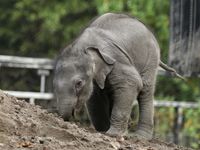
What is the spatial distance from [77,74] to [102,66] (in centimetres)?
29

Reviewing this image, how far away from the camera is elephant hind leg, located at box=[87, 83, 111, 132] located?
31.2 ft

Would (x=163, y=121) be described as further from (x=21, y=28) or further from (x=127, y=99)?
(x=21, y=28)

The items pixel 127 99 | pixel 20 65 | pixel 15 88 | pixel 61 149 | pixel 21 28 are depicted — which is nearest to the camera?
pixel 61 149

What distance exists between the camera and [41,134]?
25.2 ft

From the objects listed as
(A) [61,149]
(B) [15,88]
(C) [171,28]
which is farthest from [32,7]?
(A) [61,149]

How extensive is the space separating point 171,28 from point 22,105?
547cm

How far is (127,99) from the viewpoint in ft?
30.1

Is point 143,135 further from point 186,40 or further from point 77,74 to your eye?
point 186,40

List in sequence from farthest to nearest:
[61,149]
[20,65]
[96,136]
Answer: [20,65] < [96,136] < [61,149]

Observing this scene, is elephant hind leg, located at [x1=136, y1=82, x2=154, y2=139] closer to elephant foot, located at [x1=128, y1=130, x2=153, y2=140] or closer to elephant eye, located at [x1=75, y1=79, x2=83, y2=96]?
elephant foot, located at [x1=128, y1=130, x2=153, y2=140]

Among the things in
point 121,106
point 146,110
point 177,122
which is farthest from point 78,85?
point 177,122

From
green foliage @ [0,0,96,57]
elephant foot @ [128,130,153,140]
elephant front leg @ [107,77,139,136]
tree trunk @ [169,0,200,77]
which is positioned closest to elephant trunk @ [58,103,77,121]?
elephant front leg @ [107,77,139,136]

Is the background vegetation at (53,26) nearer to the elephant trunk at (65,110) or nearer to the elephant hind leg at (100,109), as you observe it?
the elephant hind leg at (100,109)

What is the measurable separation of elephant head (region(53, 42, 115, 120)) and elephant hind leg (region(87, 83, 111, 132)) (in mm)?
448
